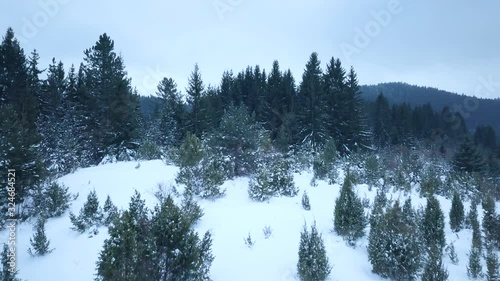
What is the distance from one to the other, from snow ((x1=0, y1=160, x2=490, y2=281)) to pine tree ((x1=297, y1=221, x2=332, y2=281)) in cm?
45

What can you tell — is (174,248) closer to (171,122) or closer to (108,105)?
(108,105)

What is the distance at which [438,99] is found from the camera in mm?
142750

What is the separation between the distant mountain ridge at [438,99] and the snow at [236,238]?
311ft

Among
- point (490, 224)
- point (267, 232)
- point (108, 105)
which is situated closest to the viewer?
point (267, 232)

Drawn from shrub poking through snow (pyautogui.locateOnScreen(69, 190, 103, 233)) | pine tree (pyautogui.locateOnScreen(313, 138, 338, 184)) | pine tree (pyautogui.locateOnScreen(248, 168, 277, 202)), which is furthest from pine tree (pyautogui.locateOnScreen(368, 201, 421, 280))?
shrub poking through snow (pyautogui.locateOnScreen(69, 190, 103, 233))

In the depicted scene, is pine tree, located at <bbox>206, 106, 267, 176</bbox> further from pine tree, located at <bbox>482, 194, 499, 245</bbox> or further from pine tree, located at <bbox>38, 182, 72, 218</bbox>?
pine tree, located at <bbox>482, 194, 499, 245</bbox>

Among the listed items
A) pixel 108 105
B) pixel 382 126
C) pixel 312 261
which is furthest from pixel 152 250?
pixel 382 126

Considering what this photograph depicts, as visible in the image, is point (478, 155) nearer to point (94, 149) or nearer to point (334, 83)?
→ point (334, 83)

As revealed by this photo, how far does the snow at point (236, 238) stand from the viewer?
7.62 m

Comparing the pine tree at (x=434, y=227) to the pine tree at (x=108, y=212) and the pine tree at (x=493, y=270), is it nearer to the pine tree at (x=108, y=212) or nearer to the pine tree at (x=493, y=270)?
the pine tree at (x=493, y=270)

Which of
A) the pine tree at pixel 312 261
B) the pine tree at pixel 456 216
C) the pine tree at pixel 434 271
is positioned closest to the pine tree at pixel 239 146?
the pine tree at pixel 312 261

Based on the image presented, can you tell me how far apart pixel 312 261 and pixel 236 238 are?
2731mm

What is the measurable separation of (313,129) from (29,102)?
24.5 meters

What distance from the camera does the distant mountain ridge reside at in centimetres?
11429
